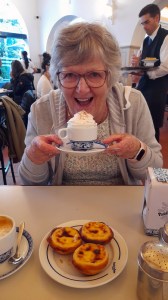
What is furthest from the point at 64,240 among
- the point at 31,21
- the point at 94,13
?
the point at 31,21

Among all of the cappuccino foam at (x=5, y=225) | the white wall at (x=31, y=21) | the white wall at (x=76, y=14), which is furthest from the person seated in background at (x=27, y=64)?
the cappuccino foam at (x=5, y=225)

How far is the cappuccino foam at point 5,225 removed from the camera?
0.57m

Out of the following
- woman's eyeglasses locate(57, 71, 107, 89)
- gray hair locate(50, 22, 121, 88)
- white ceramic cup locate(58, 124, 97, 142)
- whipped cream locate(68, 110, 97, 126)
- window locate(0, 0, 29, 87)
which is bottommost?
white ceramic cup locate(58, 124, 97, 142)

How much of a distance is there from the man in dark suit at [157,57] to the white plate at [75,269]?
2.30 meters

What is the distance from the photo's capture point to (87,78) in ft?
3.33

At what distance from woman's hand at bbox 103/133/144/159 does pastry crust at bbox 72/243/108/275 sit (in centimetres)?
37

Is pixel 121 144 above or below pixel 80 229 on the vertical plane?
above

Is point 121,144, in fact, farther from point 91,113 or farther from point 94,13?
point 94,13

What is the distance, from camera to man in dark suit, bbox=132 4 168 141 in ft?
8.24

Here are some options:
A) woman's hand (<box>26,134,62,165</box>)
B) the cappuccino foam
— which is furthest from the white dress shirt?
the cappuccino foam

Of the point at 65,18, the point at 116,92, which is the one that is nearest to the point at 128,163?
the point at 116,92

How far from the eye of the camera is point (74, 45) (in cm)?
101

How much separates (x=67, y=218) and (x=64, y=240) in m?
0.18

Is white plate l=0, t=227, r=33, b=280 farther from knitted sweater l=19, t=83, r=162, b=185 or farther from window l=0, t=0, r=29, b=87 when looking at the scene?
window l=0, t=0, r=29, b=87
